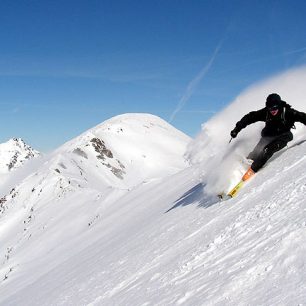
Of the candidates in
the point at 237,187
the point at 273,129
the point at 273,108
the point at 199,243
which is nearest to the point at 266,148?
the point at 273,129

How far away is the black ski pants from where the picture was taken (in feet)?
36.8

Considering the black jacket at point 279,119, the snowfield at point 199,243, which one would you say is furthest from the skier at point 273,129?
the snowfield at point 199,243

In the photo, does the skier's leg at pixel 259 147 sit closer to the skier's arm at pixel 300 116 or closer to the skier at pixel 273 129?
the skier at pixel 273 129

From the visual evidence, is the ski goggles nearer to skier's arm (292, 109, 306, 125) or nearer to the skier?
the skier

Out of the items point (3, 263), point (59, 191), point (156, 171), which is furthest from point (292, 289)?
point (156, 171)

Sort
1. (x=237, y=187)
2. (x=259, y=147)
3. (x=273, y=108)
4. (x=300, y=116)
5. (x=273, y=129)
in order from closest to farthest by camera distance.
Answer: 1. (x=237, y=187)
2. (x=300, y=116)
3. (x=273, y=108)
4. (x=273, y=129)
5. (x=259, y=147)

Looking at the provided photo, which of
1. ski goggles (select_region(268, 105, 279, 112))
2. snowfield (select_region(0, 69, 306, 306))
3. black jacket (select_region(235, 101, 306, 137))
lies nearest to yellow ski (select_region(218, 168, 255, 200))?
snowfield (select_region(0, 69, 306, 306))

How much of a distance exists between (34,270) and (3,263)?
8.15 m

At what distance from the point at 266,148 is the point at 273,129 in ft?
2.03

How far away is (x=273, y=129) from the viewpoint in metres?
11.7

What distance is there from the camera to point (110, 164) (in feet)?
375

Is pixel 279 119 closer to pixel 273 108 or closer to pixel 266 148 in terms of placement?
pixel 273 108

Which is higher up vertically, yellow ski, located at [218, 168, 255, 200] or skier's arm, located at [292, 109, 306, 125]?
skier's arm, located at [292, 109, 306, 125]

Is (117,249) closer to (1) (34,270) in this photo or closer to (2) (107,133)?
(1) (34,270)
